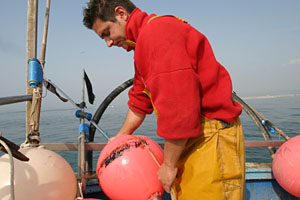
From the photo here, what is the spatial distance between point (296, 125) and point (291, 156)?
12.4 m

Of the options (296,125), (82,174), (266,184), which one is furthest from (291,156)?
(296,125)

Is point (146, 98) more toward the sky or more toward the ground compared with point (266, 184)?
more toward the sky

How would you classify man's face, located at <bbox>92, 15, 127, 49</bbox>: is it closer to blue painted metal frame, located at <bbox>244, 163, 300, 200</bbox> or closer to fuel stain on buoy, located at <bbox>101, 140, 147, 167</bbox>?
fuel stain on buoy, located at <bbox>101, 140, 147, 167</bbox>

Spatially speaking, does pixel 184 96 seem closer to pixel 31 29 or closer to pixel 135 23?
pixel 135 23

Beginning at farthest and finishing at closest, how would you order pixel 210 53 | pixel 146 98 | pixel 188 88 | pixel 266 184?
pixel 266 184 → pixel 146 98 → pixel 210 53 → pixel 188 88

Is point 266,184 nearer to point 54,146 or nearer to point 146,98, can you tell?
point 146,98

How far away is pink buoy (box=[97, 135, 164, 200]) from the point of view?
169cm

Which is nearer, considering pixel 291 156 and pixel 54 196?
pixel 54 196

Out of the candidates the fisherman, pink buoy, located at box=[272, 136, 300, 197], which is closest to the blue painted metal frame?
pink buoy, located at box=[272, 136, 300, 197]

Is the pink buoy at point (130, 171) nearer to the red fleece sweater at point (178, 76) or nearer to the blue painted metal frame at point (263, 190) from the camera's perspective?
the red fleece sweater at point (178, 76)

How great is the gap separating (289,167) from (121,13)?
2501 millimetres

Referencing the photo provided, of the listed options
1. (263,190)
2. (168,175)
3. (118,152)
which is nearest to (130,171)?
(118,152)

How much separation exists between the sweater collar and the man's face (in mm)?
94

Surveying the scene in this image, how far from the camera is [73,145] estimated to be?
2.75 m
